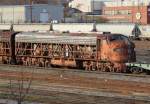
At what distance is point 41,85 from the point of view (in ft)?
76.0

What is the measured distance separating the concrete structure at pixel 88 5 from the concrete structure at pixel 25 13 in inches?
1751

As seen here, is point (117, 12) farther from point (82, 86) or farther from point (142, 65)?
point (82, 86)

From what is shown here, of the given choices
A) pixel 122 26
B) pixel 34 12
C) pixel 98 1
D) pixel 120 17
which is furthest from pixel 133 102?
pixel 98 1

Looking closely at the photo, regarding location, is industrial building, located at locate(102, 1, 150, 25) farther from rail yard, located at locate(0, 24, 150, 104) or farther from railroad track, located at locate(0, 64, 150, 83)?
railroad track, located at locate(0, 64, 150, 83)

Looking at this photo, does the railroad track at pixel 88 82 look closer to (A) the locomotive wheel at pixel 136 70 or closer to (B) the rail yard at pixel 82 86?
(B) the rail yard at pixel 82 86

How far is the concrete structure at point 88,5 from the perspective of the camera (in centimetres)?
13759

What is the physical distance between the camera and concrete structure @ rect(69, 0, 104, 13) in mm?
137587

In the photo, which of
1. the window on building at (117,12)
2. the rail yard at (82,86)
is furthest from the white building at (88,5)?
the rail yard at (82,86)

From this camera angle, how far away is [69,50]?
102 feet

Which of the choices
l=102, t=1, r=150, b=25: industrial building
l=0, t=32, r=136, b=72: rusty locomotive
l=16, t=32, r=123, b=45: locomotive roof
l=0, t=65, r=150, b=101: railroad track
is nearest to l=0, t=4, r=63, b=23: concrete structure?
l=102, t=1, r=150, b=25: industrial building

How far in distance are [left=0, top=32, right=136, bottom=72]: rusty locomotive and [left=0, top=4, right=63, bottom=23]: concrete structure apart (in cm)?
4971

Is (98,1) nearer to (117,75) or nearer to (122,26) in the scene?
(122,26)

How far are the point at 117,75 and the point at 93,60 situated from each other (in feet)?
12.1

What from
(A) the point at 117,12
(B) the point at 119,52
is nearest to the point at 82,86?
(B) the point at 119,52
